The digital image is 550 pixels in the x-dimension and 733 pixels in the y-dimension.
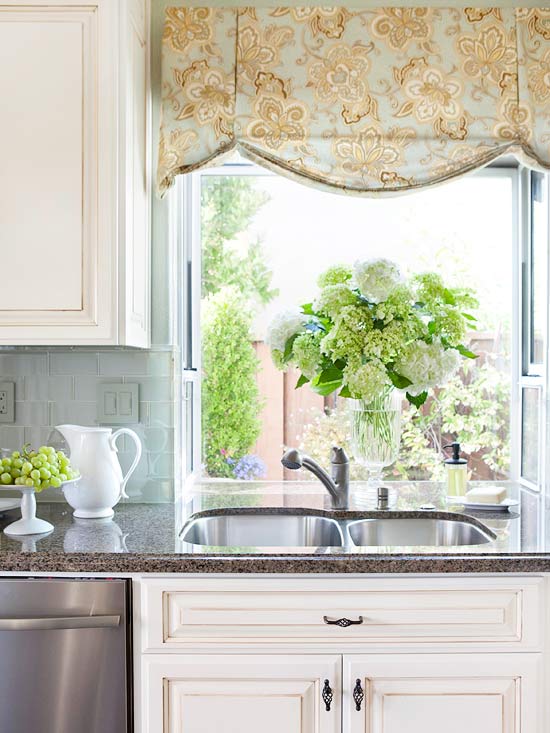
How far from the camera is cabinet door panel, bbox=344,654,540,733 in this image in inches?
A: 61.2

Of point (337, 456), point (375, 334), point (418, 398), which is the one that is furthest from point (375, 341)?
→ point (337, 456)

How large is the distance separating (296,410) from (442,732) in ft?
3.79

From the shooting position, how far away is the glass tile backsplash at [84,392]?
2.19 meters

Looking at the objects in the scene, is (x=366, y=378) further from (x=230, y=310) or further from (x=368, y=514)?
(x=230, y=310)

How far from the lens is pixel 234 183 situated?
8.09 feet

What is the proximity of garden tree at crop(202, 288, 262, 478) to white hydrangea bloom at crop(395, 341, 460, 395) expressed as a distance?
2.05 feet

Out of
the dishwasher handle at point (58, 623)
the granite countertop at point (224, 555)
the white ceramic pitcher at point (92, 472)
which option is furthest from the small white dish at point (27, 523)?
the dishwasher handle at point (58, 623)

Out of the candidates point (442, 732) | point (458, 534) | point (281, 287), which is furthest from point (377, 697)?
point (281, 287)

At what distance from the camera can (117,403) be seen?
7.18 ft

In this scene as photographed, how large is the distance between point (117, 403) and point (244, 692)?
957mm

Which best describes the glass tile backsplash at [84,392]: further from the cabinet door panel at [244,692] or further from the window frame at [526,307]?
the window frame at [526,307]

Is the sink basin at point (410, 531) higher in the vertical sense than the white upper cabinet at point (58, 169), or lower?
lower

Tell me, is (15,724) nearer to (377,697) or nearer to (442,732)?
(377,697)

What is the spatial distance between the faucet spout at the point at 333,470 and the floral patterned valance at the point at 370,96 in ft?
2.58
